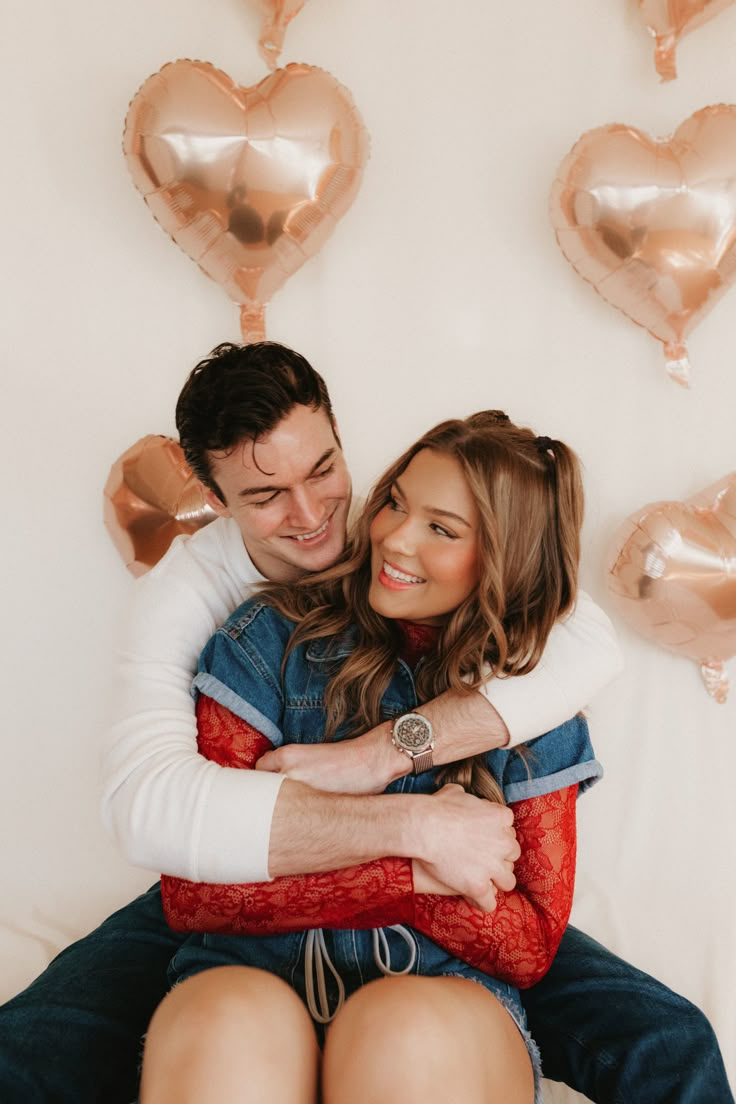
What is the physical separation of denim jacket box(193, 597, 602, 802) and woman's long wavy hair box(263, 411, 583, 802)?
2cm

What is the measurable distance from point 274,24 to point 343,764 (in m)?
1.39

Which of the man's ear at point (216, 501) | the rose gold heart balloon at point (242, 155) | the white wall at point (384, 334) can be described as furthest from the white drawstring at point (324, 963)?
the rose gold heart balloon at point (242, 155)

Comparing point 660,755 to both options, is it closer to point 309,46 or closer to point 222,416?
point 222,416

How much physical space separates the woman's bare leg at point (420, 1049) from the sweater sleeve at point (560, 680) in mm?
330

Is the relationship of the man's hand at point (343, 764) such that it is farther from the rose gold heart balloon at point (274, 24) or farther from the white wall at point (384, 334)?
the rose gold heart balloon at point (274, 24)

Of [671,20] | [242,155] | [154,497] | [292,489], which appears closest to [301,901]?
[292,489]

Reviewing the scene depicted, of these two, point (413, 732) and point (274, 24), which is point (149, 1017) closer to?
point (413, 732)

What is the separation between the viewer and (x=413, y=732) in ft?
4.20

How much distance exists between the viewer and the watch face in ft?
4.17

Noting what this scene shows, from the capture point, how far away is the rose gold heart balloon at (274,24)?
1867 mm

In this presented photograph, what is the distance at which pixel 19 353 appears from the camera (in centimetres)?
200

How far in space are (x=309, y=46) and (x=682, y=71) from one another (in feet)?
2.39

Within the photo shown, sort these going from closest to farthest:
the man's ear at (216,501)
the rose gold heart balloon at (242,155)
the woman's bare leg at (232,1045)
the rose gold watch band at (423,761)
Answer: the woman's bare leg at (232,1045) → the rose gold watch band at (423,761) → the man's ear at (216,501) → the rose gold heart balloon at (242,155)

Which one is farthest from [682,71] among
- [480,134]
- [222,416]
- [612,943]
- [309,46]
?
[612,943]
